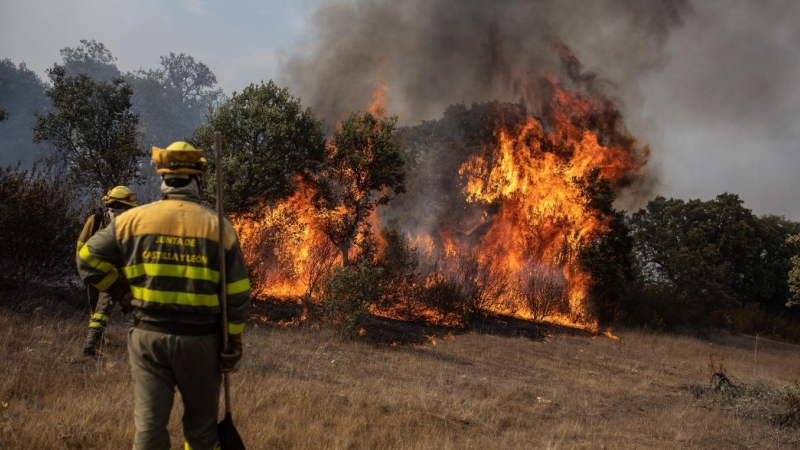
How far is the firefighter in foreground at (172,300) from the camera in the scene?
297 cm

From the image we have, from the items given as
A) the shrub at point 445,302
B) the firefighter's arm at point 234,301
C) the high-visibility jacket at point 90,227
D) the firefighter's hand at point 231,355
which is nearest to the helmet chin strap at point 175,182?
the firefighter's arm at point 234,301

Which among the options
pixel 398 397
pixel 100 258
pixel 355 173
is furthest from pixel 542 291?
pixel 100 258

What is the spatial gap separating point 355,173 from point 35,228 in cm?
841

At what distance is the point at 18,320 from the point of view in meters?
8.08

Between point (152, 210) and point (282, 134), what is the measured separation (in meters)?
11.3

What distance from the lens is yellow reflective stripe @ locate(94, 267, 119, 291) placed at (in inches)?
125

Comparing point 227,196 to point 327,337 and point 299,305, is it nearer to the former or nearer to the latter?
point 299,305

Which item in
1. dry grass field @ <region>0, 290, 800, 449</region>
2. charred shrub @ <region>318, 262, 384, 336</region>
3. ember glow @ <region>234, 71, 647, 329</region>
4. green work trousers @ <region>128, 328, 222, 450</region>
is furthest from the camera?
ember glow @ <region>234, 71, 647, 329</region>

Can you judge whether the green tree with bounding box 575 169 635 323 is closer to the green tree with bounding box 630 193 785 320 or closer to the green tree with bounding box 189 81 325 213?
the green tree with bounding box 630 193 785 320

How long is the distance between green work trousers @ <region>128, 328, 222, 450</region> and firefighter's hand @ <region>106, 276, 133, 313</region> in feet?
0.81

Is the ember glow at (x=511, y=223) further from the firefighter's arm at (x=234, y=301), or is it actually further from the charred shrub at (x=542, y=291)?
the firefighter's arm at (x=234, y=301)

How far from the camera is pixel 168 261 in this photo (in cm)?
302

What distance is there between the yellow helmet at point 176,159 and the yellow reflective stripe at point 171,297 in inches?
30.6

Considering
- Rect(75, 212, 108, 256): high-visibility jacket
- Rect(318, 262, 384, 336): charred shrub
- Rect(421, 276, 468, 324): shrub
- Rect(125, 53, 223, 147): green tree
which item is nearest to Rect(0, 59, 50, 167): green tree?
Rect(125, 53, 223, 147): green tree
